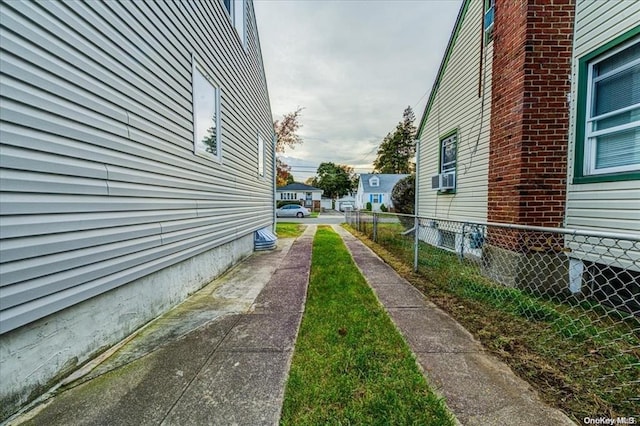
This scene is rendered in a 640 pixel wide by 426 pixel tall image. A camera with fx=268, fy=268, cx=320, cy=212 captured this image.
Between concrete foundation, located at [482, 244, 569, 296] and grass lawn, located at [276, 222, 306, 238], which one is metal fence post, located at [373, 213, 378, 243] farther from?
concrete foundation, located at [482, 244, 569, 296]

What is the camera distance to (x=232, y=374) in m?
1.97

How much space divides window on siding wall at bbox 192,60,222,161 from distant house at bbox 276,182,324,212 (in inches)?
1256

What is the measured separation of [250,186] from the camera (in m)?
7.14

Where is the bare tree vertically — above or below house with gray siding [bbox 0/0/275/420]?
above

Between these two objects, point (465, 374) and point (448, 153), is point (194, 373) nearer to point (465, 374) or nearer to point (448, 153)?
point (465, 374)

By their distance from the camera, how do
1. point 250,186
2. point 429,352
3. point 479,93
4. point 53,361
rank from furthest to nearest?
point 250,186, point 479,93, point 429,352, point 53,361

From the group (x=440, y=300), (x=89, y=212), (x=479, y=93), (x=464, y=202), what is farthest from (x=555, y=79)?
(x=89, y=212)

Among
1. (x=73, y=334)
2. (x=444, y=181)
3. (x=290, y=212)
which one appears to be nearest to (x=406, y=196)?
(x=444, y=181)

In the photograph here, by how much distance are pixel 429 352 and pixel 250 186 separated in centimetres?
592

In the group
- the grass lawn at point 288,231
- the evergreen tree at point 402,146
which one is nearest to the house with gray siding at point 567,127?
the grass lawn at point 288,231

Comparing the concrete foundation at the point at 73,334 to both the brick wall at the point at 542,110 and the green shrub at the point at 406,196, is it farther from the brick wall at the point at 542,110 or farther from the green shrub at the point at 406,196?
the green shrub at the point at 406,196

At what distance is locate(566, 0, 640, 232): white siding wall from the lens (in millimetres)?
3035

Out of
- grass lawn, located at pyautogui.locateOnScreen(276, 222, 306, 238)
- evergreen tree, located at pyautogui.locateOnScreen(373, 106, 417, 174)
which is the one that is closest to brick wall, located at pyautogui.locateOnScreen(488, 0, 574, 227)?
grass lawn, located at pyautogui.locateOnScreen(276, 222, 306, 238)

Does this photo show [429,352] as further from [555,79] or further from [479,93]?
[479,93]
